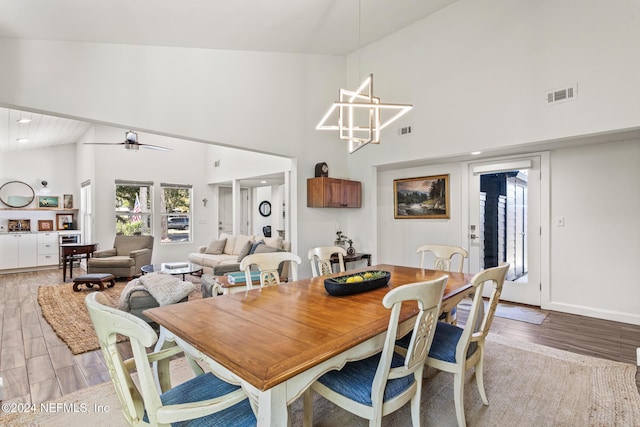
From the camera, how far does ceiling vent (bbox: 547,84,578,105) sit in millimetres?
3373

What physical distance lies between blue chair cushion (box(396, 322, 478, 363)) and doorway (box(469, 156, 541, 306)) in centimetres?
281

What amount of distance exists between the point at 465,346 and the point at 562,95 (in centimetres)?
319

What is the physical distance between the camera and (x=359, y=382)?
61.4 inches

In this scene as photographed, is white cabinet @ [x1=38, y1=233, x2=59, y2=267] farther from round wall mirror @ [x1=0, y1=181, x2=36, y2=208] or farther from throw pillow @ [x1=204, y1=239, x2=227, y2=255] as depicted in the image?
throw pillow @ [x1=204, y1=239, x2=227, y2=255]

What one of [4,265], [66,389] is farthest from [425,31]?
[4,265]

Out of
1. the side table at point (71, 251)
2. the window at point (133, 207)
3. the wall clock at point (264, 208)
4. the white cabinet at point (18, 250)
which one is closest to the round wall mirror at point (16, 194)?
the white cabinet at point (18, 250)

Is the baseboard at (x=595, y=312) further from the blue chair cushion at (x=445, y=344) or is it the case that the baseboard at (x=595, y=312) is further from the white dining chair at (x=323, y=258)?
the white dining chair at (x=323, y=258)

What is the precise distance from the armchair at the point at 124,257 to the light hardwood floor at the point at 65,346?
1.59 m

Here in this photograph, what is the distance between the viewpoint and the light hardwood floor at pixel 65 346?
2.43 m

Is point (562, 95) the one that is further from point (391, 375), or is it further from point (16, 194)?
point (16, 194)

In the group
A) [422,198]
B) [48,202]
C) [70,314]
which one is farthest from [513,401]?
[48,202]

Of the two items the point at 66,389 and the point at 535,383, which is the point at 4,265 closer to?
the point at 66,389

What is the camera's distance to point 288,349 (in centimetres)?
124

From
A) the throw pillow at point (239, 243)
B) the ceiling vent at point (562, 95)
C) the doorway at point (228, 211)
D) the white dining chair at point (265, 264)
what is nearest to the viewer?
the white dining chair at point (265, 264)
